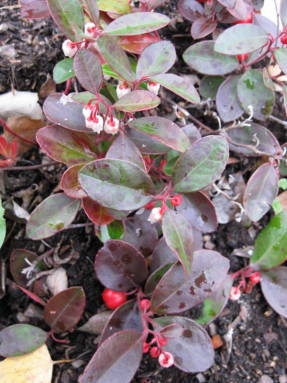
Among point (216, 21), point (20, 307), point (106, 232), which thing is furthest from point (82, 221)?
point (216, 21)

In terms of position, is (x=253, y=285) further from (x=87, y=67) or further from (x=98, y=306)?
(x=87, y=67)

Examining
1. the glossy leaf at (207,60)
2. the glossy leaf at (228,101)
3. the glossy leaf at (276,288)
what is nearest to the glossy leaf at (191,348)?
the glossy leaf at (276,288)

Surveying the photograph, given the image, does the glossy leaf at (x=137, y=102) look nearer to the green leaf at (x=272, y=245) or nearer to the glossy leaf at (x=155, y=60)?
the glossy leaf at (x=155, y=60)

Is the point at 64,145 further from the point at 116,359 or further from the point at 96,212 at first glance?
the point at 116,359

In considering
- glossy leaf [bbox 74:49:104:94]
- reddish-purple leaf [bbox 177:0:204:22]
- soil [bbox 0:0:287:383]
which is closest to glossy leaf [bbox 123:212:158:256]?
soil [bbox 0:0:287:383]

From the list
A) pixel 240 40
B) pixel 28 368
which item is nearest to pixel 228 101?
pixel 240 40
